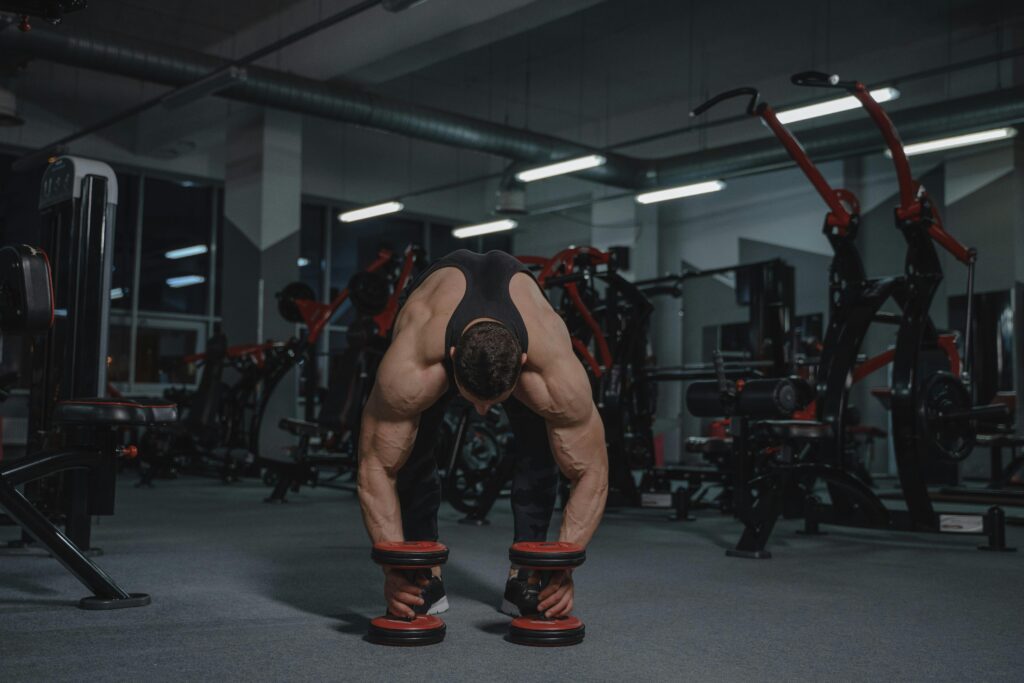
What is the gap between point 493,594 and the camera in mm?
3250

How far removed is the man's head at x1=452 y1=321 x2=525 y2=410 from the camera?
232 centimetres

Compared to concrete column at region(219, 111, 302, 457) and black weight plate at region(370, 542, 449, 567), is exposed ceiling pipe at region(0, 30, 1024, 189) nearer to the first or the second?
concrete column at region(219, 111, 302, 457)

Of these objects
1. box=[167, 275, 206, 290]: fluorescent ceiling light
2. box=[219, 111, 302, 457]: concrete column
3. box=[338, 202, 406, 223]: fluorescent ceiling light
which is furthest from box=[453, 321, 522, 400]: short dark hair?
box=[167, 275, 206, 290]: fluorescent ceiling light

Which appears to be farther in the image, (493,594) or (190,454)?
(190,454)

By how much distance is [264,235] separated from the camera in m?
10.5

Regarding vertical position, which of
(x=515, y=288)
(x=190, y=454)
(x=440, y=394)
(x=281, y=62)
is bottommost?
(x=190, y=454)

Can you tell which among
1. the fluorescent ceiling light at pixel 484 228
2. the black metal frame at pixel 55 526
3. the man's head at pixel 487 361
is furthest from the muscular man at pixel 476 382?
the fluorescent ceiling light at pixel 484 228

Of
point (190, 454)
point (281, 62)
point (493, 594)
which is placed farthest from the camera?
point (281, 62)

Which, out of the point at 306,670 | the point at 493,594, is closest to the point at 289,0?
the point at 493,594

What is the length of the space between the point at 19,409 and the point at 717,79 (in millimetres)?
8954

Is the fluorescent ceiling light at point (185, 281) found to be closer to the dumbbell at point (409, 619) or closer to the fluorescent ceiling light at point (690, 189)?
the fluorescent ceiling light at point (690, 189)

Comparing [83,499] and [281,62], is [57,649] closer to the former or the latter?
[83,499]

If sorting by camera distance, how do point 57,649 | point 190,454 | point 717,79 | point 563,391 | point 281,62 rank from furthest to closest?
point 717,79
point 281,62
point 190,454
point 563,391
point 57,649

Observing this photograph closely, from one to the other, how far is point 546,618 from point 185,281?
10947 mm
